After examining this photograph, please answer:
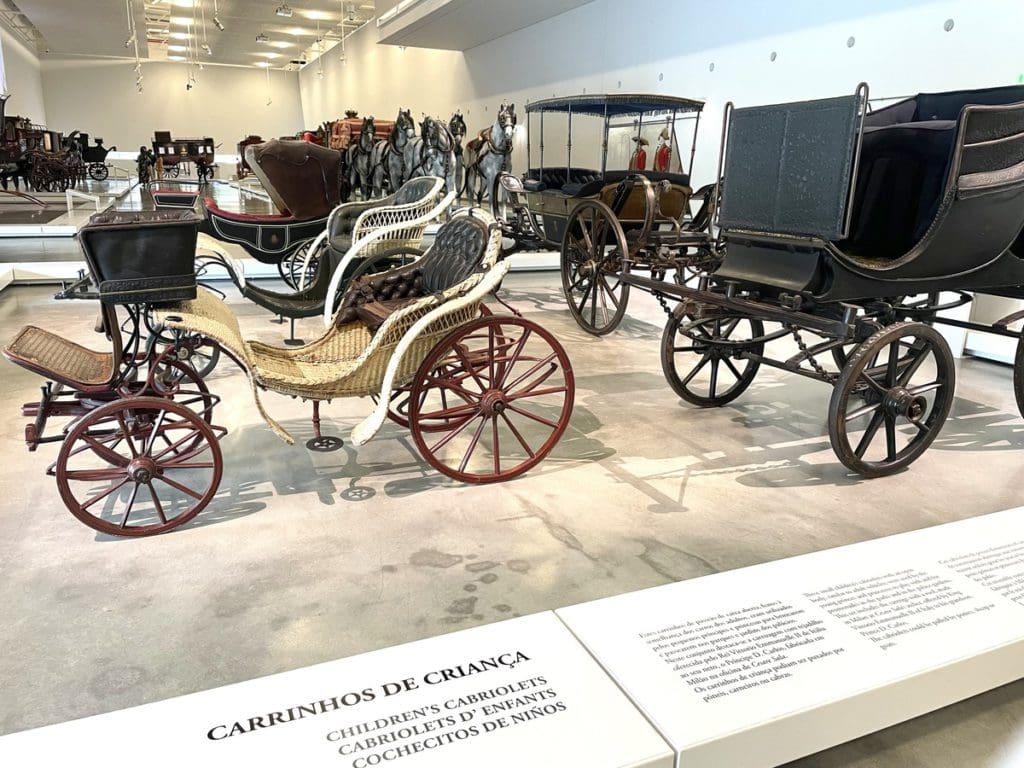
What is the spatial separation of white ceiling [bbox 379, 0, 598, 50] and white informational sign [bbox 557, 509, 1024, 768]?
Result: 10.2 meters

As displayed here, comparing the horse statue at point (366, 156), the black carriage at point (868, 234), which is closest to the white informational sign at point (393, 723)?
the black carriage at point (868, 234)

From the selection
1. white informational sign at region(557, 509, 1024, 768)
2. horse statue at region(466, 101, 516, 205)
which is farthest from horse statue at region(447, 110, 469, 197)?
white informational sign at region(557, 509, 1024, 768)

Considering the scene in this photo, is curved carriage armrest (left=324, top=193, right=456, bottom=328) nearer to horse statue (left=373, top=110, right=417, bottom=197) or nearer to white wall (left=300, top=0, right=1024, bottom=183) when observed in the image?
white wall (left=300, top=0, right=1024, bottom=183)

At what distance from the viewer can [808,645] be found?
173cm

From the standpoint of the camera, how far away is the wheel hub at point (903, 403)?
3.22 m

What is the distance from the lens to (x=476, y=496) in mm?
3111

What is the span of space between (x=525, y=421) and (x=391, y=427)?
714 millimetres

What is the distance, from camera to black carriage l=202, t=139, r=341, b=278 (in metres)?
5.98

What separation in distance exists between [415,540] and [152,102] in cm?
2648

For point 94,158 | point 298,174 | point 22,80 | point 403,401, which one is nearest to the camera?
point 403,401

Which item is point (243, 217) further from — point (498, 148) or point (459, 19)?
point (459, 19)

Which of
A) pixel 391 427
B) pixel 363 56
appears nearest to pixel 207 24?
pixel 363 56

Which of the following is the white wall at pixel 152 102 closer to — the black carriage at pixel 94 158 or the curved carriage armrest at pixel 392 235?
the black carriage at pixel 94 158

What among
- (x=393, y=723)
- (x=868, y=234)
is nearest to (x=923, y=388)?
(x=868, y=234)
